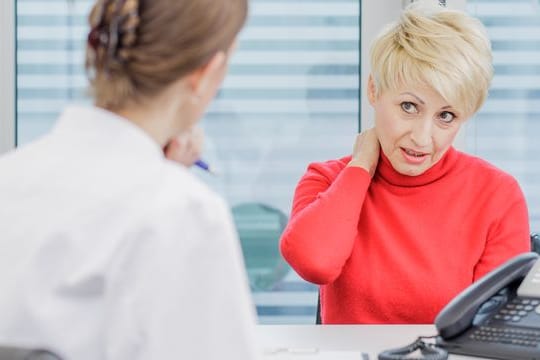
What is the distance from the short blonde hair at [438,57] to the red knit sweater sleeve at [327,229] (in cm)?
20

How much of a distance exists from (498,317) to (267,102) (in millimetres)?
1387

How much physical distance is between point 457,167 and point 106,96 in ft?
3.67

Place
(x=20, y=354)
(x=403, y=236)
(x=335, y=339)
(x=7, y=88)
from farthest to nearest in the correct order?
1. (x=7, y=88)
2. (x=403, y=236)
3. (x=335, y=339)
4. (x=20, y=354)

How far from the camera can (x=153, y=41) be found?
37.5 inches

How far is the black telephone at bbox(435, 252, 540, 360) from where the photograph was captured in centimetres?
139

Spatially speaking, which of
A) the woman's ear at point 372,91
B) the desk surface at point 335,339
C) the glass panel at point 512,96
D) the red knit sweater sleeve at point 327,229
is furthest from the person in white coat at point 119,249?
the glass panel at point 512,96

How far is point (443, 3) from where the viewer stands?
103 inches

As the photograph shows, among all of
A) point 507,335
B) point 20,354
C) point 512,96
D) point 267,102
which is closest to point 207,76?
point 20,354

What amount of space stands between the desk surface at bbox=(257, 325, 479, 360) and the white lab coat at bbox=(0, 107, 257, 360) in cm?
55

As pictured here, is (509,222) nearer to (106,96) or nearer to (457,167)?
(457,167)

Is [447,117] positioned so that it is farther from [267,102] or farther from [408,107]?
[267,102]

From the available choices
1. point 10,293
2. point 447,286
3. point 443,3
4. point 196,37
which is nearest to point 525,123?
point 443,3

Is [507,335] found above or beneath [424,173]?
beneath

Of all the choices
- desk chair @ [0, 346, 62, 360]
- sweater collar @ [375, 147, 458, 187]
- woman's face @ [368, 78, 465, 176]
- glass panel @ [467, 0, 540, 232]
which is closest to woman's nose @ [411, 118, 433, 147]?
woman's face @ [368, 78, 465, 176]
